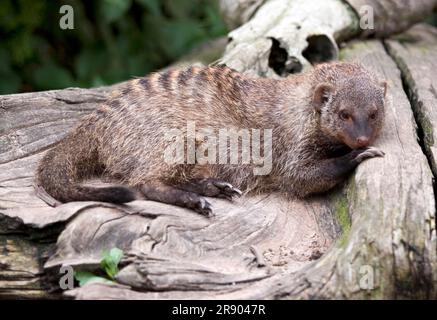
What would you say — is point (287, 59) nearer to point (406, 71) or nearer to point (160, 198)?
point (406, 71)

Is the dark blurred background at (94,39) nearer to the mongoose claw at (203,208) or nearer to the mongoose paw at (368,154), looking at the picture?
the mongoose claw at (203,208)

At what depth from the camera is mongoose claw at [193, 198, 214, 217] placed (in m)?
3.22

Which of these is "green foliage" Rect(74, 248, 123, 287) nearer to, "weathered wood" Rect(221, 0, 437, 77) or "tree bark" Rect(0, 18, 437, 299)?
"tree bark" Rect(0, 18, 437, 299)

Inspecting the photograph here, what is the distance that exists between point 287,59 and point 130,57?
7.09 feet

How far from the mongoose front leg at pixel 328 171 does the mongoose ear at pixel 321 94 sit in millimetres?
303

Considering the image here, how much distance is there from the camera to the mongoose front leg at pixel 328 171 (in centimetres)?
333

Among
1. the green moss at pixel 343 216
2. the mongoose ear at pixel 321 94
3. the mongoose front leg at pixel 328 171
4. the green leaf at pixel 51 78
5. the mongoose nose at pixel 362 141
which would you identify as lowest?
the green moss at pixel 343 216

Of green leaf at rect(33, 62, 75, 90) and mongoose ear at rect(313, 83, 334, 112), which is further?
green leaf at rect(33, 62, 75, 90)

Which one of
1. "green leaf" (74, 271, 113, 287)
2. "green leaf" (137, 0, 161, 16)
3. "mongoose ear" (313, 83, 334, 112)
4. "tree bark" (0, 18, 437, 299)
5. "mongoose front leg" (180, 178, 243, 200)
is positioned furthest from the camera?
"green leaf" (137, 0, 161, 16)

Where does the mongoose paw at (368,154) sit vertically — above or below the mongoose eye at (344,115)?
below

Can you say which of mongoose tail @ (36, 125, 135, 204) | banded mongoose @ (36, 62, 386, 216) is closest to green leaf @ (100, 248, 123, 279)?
mongoose tail @ (36, 125, 135, 204)

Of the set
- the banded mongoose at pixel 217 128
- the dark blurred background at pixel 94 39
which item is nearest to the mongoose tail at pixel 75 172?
the banded mongoose at pixel 217 128

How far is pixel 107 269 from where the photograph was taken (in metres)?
2.79

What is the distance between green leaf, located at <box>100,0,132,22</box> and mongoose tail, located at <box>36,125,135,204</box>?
234 cm
